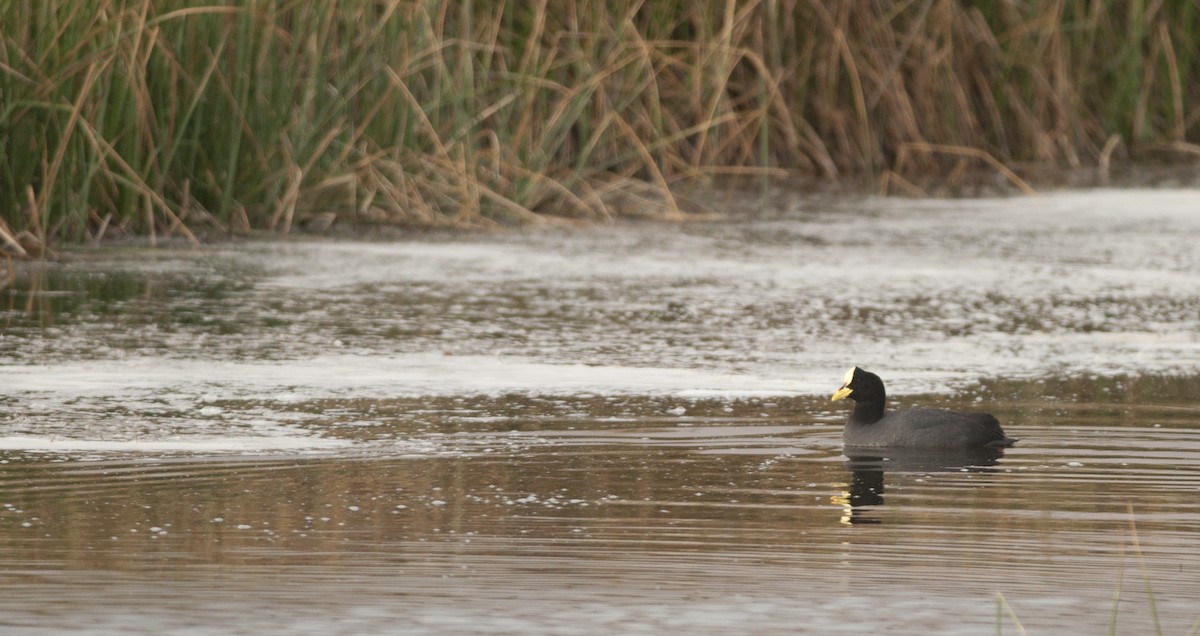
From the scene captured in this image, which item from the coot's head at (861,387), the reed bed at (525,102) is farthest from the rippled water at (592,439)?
the reed bed at (525,102)

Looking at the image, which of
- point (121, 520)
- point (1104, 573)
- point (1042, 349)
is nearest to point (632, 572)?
point (1104, 573)

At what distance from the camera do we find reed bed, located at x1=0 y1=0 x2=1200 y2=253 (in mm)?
9203

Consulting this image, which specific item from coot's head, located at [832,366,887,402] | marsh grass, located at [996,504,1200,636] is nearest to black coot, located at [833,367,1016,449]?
coot's head, located at [832,366,887,402]

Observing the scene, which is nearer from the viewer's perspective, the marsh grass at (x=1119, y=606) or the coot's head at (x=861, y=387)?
the marsh grass at (x=1119, y=606)

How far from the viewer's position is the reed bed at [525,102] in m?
9.20

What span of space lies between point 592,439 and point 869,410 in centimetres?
80

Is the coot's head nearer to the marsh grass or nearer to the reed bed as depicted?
the marsh grass

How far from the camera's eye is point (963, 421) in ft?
18.4

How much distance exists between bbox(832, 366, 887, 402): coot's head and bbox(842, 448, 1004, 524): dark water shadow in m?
0.19

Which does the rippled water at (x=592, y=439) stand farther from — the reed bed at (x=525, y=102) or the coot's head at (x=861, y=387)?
the reed bed at (x=525, y=102)

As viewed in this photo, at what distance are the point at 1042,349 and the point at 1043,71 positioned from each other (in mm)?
6700

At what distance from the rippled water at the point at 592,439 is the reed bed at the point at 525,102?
1.67ft

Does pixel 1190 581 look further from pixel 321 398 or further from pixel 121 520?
pixel 321 398

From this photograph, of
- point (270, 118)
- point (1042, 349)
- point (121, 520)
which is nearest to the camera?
point (121, 520)
